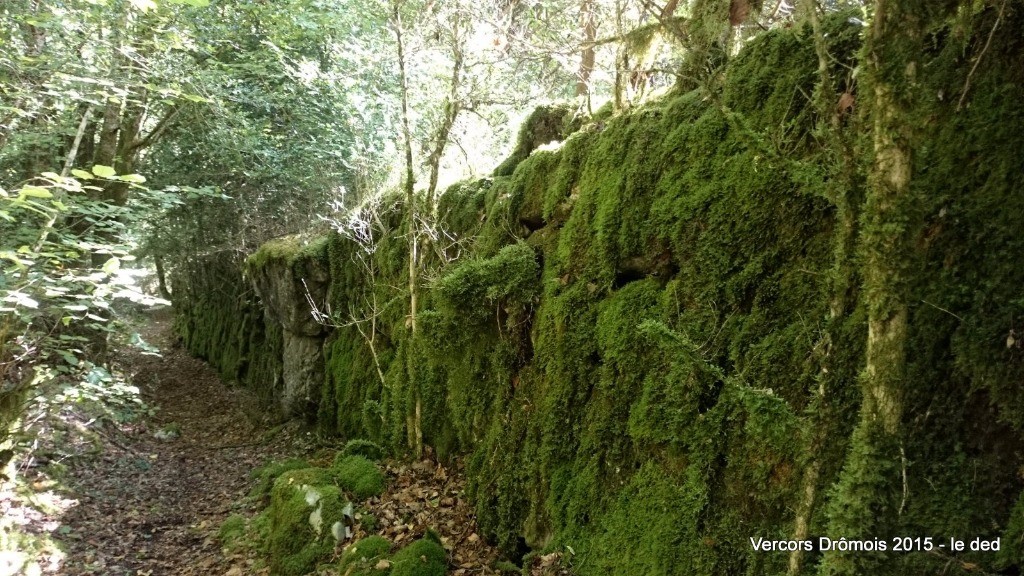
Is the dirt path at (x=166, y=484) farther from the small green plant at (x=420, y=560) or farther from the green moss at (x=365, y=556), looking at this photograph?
the small green plant at (x=420, y=560)

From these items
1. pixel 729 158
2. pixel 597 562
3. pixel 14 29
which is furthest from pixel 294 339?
pixel 729 158

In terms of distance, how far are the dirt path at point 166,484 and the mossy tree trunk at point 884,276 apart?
570 cm

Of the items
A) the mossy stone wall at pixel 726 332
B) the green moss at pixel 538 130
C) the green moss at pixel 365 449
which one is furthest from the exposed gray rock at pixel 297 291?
the green moss at pixel 538 130

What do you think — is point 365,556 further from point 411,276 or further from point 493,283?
point 411,276

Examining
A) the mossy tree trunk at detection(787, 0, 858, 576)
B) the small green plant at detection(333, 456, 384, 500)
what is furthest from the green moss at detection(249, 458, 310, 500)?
the mossy tree trunk at detection(787, 0, 858, 576)

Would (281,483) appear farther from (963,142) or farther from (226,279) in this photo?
(226,279)

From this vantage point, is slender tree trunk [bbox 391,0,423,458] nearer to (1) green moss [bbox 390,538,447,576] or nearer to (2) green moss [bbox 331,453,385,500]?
(2) green moss [bbox 331,453,385,500]

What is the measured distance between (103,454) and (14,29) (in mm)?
5350

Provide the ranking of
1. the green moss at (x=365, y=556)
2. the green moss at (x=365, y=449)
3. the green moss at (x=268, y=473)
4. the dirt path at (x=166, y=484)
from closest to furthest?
the green moss at (x=365, y=556), the dirt path at (x=166, y=484), the green moss at (x=365, y=449), the green moss at (x=268, y=473)

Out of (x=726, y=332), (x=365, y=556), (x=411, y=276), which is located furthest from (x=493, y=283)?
(x=365, y=556)

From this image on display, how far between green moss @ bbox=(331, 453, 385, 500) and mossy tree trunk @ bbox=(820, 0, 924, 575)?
4.66 m

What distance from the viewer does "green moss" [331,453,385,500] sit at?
5.66 meters

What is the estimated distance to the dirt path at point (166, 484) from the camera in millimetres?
5641

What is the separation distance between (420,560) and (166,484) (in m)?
5.04
